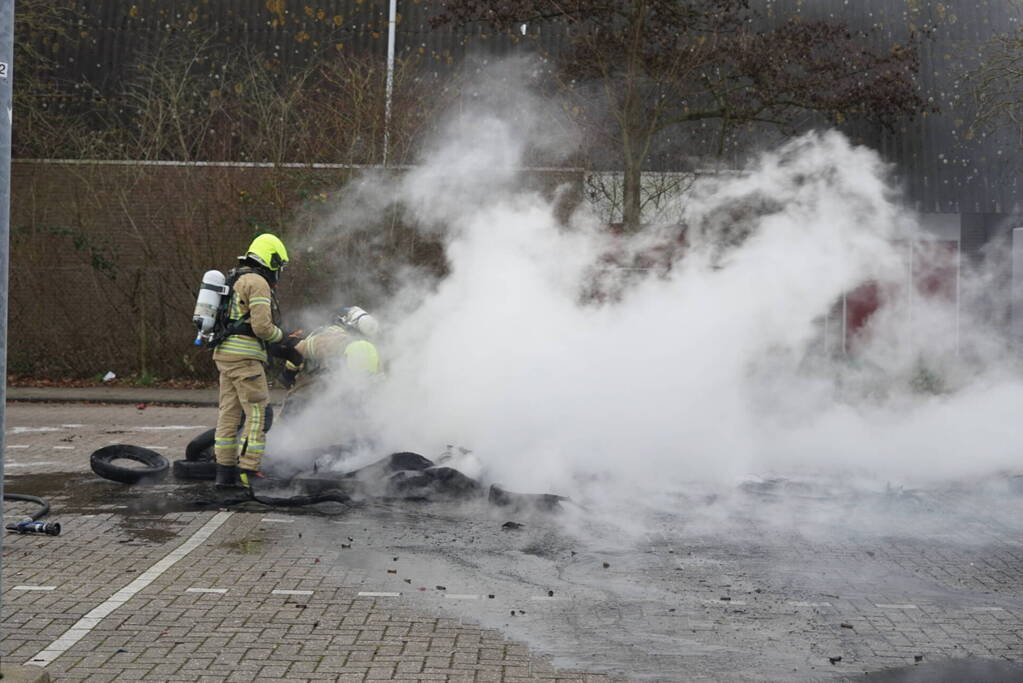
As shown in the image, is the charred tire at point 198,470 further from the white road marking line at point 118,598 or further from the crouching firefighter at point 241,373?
the white road marking line at point 118,598

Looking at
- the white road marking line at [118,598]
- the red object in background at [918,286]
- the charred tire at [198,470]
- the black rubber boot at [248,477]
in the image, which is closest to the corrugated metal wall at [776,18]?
the red object in background at [918,286]

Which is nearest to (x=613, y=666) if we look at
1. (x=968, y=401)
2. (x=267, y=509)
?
(x=267, y=509)

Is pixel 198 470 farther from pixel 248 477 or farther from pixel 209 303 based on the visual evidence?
pixel 209 303

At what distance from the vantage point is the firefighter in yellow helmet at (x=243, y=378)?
9758 millimetres

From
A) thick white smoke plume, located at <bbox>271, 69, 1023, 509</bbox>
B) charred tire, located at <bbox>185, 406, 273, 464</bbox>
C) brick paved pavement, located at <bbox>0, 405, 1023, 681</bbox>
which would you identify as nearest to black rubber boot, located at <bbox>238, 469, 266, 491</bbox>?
Result: brick paved pavement, located at <bbox>0, 405, 1023, 681</bbox>

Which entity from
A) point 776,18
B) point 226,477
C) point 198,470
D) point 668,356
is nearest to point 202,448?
point 198,470

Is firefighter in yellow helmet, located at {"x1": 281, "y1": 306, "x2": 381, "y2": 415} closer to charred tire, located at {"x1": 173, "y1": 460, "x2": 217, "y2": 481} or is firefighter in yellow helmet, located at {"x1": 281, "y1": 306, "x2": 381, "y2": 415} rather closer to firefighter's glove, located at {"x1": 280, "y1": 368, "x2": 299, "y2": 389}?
firefighter's glove, located at {"x1": 280, "y1": 368, "x2": 299, "y2": 389}

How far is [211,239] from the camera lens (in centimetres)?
2184

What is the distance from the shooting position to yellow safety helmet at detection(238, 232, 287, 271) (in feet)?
32.5

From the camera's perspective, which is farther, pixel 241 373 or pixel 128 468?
pixel 128 468

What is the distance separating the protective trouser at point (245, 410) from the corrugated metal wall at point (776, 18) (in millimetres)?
13255

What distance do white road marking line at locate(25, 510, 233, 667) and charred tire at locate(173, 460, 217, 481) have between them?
4.75ft

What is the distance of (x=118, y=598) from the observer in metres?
6.53

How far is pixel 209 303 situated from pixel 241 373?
2.10ft
